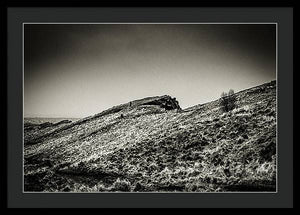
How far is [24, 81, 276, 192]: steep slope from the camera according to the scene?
7.88 m

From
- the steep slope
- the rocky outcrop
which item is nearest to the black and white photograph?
the steep slope

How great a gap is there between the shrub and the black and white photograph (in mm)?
31

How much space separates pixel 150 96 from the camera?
27.9 ft

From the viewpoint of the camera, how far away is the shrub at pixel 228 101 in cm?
841

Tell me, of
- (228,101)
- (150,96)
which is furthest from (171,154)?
(228,101)

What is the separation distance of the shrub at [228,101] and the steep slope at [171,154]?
0.40 ft

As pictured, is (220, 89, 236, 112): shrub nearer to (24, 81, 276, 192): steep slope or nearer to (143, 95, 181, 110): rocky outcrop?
(24, 81, 276, 192): steep slope

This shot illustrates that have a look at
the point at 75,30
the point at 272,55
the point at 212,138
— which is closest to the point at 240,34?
the point at 272,55

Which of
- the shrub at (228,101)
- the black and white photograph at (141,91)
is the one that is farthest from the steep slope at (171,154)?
the shrub at (228,101)

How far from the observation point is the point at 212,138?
8.39 metres

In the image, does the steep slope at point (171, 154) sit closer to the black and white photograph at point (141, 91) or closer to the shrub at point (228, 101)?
the black and white photograph at point (141, 91)

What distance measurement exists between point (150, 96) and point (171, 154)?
4.72ft

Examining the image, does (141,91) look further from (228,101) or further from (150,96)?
(228,101)
